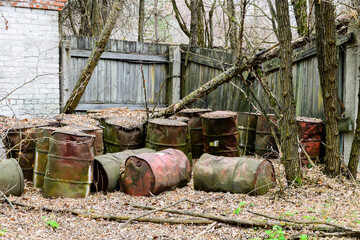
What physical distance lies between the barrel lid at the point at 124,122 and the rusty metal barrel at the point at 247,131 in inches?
85.7

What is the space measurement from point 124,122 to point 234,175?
2699 millimetres

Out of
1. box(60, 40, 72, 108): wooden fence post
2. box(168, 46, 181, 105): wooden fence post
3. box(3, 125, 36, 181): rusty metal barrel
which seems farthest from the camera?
box(168, 46, 181, 105): wooden fence post

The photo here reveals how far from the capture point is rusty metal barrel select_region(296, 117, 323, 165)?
6.63 metres

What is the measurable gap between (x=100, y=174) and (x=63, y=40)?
4633 mm

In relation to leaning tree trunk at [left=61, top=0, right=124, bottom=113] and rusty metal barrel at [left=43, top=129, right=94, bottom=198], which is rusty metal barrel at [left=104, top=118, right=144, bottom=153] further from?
rusty metal barrel at [left=43, top=129, right=94, bottom=198]

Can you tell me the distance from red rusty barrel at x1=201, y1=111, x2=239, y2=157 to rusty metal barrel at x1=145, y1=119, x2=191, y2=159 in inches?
28.0

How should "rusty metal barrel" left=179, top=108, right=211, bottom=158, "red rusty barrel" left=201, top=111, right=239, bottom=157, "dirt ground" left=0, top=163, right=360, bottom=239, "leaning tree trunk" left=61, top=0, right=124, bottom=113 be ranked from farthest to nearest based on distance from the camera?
1. "rusty metal barrel" left=179, top=108, right=211, bottom=158
2. "leaning tree trunk" left=61, top=0, right=124, bottom=113
3. "red rusty barrel" left=201, top=111, right=239, bottom=157
4. "dirt ground" left=0, top=163, right=360, bottom=239

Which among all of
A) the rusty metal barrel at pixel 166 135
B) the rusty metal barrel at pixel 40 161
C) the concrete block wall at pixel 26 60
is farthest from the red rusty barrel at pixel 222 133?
the concrete block wall at pixel 26 60

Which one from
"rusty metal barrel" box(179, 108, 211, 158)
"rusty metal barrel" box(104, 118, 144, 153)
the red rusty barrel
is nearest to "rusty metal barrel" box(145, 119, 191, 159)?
"rusty metal barrel" box(104, 118, 144, 153)

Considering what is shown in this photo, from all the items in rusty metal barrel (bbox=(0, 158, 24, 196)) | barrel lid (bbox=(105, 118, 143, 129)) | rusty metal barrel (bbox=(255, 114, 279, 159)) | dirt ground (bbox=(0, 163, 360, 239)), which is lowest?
dirt ground (bbox=(0, 163, 360, 239))

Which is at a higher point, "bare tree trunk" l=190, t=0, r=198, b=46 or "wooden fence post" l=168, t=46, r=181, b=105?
"bare tree trunk" l=190, t=0, r=198, b=46

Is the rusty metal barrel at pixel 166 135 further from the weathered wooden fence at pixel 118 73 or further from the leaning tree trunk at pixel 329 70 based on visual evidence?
the weathered wooden fence at pixel 118 73

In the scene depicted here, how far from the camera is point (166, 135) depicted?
6.68 metres

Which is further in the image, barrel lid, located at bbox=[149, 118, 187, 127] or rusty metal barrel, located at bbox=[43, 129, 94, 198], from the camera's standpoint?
barrel lid, located at bbox=[149, 118, 187, 127]
